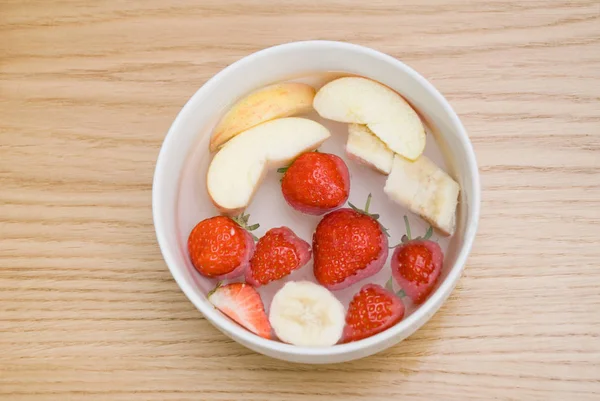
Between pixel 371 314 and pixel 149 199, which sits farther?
A: pixel 149 199

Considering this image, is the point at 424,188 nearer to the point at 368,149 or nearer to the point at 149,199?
the point at 368,149

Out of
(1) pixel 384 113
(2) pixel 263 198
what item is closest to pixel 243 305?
(2) pixel 263 198

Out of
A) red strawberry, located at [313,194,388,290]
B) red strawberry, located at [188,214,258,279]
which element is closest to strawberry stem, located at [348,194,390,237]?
red strawberry, located at [313,194,388,290]

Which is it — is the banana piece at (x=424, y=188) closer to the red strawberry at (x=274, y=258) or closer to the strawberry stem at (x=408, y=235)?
the strawberry stem at (x=408, y=235)

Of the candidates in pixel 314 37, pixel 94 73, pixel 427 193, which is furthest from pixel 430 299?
pixel 94 73

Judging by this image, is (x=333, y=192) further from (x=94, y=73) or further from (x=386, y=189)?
(x=94, y=73)

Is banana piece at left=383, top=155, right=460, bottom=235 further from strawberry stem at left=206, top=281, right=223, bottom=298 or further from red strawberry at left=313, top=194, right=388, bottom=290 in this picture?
strawberry stem at left=206, top=281, right=223, bottom=298
